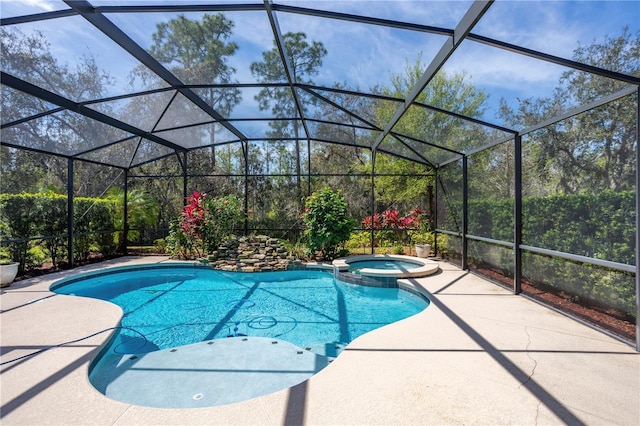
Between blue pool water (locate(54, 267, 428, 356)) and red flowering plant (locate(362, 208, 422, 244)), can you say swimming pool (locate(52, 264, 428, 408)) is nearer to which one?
blue pool water (locate(54, 267, 428, 356))

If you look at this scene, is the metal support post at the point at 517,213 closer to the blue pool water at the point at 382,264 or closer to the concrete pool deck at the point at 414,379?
the concrete pool deck at the point at 414,379

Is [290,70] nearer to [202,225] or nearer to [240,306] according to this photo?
[240,306]

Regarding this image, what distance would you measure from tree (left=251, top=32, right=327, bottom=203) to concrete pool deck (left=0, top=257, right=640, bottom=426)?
4.22 metres

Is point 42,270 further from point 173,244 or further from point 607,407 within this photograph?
point 607,407

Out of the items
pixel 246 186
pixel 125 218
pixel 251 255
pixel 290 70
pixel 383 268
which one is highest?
pixel 290 70

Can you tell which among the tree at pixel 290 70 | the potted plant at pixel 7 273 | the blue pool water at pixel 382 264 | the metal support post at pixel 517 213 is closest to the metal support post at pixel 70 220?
the potted plant at pixel 7 273

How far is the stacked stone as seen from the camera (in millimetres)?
8539

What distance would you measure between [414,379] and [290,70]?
15.7 feet

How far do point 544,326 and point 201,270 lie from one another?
308 inches

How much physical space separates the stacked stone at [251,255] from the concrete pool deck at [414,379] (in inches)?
174

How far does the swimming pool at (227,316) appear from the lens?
331cm

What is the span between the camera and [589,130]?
13.1 ft

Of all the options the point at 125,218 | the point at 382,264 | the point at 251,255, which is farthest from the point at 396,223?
the point at 125,218

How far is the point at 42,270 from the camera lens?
23.6 feet
